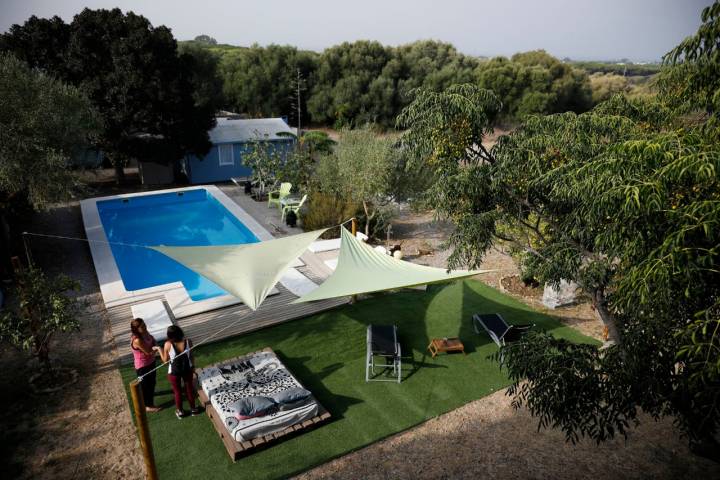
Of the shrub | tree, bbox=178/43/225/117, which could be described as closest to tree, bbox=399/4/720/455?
the shrub

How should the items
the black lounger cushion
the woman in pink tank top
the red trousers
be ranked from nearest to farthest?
the woman in pink tank top
the red trousers
the black lounger cushion

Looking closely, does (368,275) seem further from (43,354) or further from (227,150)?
(227,150)

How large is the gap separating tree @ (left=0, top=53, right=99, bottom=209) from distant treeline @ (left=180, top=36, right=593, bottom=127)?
23.9 metres

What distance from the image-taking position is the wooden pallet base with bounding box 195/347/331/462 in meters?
5.46

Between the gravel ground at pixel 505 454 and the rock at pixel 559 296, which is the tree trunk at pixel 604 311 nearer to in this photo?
the gravel ground at pixel 505 454

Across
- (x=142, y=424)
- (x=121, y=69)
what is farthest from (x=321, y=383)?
(x=121, y=69)

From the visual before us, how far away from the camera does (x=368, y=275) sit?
24.6ft

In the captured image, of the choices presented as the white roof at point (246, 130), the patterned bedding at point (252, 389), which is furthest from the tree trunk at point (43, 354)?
the white roof at point (246, 130)

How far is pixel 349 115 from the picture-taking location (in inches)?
1388

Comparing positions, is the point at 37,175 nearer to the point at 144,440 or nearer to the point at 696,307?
the point at 144,440

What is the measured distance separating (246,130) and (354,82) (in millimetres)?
17471

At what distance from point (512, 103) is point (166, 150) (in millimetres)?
29563

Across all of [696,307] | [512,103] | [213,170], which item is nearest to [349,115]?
[512,103]

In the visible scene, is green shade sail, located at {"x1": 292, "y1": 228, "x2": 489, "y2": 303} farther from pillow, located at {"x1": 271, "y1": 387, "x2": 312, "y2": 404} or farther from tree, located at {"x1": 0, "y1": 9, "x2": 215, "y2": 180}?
tree, located at {"x1": 0, "y1": 9, "x2": 215, "y2": 180}
